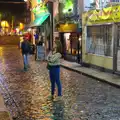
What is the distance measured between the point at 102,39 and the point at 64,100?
906cm

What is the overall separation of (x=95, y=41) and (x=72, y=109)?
37.7 ft

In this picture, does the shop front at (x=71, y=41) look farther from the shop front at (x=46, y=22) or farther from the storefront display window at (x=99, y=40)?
the shop front at (x=46, y=22)

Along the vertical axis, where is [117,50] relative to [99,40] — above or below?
below

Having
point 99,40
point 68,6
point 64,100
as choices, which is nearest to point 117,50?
point 99,40

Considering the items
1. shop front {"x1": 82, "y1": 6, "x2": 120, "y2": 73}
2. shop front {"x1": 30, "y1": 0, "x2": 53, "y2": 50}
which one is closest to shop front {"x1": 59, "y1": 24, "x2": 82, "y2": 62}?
shop front {"x1": 82, "y1": 6, "x2": 120, "y2": 73}

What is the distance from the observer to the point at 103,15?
19.2 m

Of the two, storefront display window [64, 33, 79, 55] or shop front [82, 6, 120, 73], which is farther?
storefront display window [64, 33, 79, 55]

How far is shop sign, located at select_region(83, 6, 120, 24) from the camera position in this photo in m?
17.7

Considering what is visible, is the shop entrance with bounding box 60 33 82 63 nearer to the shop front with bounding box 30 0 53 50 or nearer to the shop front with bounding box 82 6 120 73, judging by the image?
the shop front with bounding box 82 6 120 73

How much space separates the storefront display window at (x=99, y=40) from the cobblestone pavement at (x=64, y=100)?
285 centimetres

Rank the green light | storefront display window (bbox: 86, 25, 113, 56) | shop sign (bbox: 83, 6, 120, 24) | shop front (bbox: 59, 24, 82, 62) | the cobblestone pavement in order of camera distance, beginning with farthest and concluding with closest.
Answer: the green light, shop front (bbox: 59, 24, 82, 62), storefront display window (bbox: 86, 25, 113, 56), shop sign (bbox: 83, 6, 120, 24), the cobblestone pavement

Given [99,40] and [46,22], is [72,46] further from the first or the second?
[46,22]

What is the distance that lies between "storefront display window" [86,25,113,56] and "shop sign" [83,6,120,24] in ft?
1.21

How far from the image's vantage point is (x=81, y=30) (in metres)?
23.5
